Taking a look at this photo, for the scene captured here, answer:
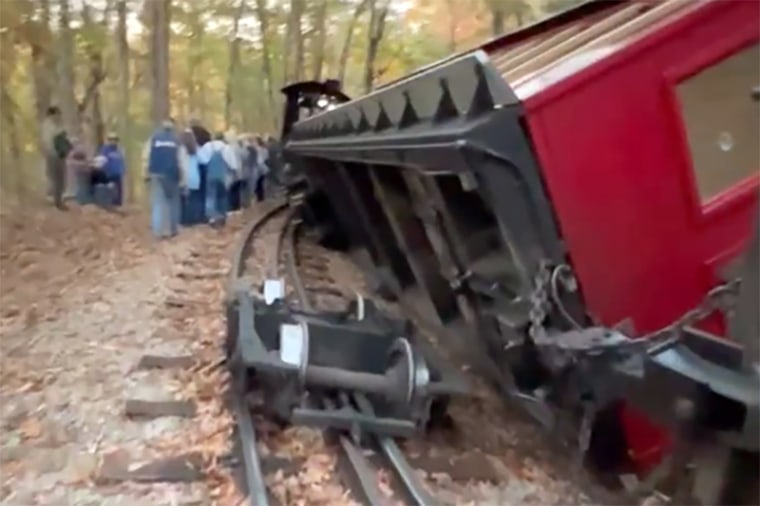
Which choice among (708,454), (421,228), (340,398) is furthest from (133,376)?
(708,454)

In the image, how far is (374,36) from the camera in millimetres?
33250

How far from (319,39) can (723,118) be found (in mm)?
30769

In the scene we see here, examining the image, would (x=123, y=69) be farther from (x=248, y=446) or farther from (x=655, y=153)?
(x=655, y=153)

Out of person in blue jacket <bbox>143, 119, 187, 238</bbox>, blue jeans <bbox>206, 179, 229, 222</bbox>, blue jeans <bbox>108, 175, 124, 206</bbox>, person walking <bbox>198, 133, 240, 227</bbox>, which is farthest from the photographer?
blue jeans <bbox>108, 175, 124, 206</bbox>

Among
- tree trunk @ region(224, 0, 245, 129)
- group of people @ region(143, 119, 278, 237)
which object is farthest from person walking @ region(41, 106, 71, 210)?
tree trunk @ region(224, 0, 245, 129)

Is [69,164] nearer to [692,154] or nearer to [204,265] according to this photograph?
[204,265]

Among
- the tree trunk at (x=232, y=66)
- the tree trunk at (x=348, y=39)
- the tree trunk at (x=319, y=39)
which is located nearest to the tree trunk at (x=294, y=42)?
the tree trunk at (x=319, y=39)

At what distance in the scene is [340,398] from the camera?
6.93 m

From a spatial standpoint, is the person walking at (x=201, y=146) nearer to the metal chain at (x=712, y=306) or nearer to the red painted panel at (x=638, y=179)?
the red painted panel at (x=638, y=179)

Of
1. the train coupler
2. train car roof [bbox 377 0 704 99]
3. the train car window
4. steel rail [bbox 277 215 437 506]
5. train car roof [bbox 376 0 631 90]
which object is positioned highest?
train car roof [bbox 376 0 631 90]

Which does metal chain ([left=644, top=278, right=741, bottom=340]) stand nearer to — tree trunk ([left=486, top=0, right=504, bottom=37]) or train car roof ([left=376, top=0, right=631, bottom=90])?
train car roof ([left=376, top=0, right=631, bottom=90])

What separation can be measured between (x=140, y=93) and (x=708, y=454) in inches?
1335

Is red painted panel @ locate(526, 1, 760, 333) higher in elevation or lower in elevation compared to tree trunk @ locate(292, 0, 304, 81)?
lower

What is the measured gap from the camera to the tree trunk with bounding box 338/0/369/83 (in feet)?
113
